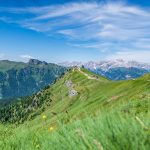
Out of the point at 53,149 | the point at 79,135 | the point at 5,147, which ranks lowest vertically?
the point at 5,147

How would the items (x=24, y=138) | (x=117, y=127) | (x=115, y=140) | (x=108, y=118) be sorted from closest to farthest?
(x=115, y=140) < (x=117, y=127) < (x=108, y=118) < (x=24, y=138)

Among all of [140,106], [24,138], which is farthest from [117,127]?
[140,106]

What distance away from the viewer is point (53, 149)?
4062 mm

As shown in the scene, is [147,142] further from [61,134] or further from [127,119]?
[61,134]

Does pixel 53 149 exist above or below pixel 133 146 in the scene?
below

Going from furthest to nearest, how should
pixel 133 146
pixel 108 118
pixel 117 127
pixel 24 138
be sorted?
pixel 24 138
pixel 108 118
pixel 117 127
pixel 133 146

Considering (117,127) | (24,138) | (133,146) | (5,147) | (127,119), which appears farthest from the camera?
(24,138)

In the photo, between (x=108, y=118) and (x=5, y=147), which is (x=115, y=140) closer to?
(x=108, y=118)

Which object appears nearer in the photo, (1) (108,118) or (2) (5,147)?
(1) (108,118)

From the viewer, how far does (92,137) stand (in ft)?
11.7

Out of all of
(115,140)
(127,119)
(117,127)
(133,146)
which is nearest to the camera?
(133,146)

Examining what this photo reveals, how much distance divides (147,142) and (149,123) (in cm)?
47

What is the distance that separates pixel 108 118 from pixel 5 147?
330 cm

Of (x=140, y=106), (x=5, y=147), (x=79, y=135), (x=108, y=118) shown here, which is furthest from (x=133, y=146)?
(x=140, y=106)
